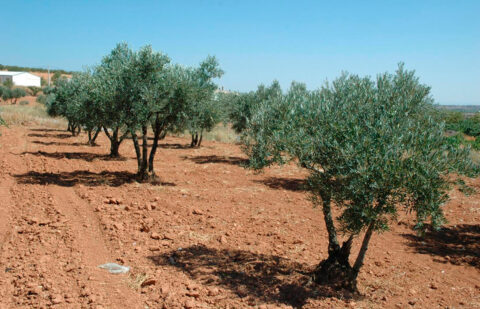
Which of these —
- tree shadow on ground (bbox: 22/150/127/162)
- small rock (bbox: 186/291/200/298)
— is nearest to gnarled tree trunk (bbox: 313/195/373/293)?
small rock (bbox: 186/291/200/298)

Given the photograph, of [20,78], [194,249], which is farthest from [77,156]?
[20,78]

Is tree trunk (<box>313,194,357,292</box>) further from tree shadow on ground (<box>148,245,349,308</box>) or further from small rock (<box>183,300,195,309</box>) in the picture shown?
small rock (<box>183,300,195,309</box>)

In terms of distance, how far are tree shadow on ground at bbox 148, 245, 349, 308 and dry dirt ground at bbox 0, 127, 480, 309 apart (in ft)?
0.08

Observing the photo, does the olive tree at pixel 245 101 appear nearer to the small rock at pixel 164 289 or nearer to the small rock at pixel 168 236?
the small rock at pixel 168 236

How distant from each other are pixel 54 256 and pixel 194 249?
328cm

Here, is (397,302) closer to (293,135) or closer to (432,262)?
(432,262)

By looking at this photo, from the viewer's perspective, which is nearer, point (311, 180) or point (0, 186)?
point (311, 180)

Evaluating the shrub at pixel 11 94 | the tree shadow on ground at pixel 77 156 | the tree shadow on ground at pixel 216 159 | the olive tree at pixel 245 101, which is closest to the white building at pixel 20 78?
the shrub at pixel 11 94

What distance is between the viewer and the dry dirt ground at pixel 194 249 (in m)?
7.25

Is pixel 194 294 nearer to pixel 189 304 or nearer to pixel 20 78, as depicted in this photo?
pixel 189 304

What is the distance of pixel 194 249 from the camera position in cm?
959

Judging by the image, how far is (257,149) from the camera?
8188 mm

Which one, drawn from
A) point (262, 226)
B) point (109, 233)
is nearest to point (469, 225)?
point (262, 226)

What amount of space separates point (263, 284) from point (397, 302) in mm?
2763
